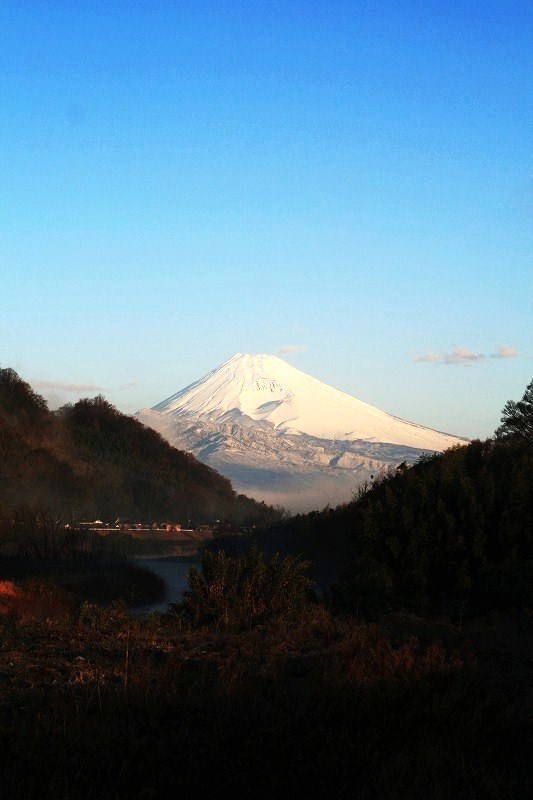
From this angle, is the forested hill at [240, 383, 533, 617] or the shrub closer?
the shrub

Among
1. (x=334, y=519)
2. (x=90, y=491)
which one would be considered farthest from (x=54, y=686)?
(x=90, y=491)

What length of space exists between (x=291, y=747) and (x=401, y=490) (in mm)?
18703

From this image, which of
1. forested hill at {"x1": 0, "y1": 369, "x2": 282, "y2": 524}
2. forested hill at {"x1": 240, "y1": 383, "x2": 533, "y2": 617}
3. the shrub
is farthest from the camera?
forested hill at {"x1": 0, "y1": 369, "x2": 282, "y2": 524}

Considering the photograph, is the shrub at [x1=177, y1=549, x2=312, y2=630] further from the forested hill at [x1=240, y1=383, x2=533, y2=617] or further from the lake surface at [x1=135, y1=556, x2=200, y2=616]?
the lake surface at [x1=135, y1=556, x2=200, y2=616]

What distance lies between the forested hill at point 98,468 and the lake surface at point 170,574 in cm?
1522

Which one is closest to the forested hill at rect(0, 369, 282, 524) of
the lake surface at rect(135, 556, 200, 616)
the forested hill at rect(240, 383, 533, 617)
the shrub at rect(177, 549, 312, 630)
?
the lake surface at rect(135, 556, 200, 616)

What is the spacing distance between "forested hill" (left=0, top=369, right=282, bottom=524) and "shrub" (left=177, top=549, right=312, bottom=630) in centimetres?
6338

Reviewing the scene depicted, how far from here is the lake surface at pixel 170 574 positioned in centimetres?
4209

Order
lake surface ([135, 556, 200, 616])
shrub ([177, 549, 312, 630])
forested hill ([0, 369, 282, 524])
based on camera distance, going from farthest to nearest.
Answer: forested hill ([0, 369, 282, 524]) < lake surface ([135, 556, 200, 616]) < shrub ([177, 549, 312, 630])

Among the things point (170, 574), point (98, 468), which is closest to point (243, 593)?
point (170, 574)

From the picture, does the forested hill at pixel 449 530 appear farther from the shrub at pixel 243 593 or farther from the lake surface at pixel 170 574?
the lake surface at pixel 170 574

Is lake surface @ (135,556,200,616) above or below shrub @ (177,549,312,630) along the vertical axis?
below

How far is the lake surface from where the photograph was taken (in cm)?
4209

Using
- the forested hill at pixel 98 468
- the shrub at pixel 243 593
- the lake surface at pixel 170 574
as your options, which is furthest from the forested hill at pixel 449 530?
the forested hill at pixel 98 468
